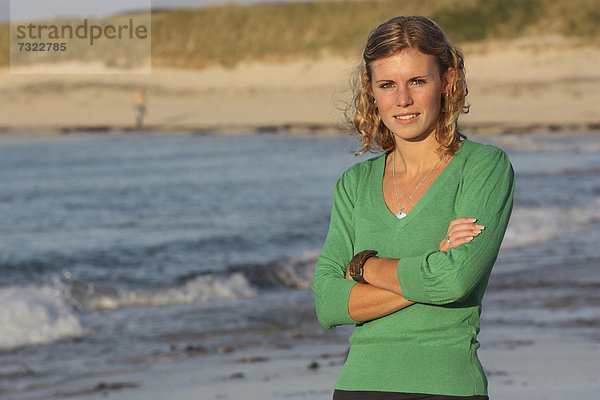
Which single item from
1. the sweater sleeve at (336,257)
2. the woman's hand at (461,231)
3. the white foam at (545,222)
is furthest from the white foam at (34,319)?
the woman's hand at (461,231)

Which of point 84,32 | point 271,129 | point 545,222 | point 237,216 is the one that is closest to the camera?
point 545,222

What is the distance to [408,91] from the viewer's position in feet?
8.66

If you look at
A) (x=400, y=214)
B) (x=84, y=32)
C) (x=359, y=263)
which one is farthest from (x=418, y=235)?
(x=84, y=32)

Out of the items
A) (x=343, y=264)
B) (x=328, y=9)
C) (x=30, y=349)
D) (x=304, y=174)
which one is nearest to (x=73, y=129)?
(x=304, y=174)

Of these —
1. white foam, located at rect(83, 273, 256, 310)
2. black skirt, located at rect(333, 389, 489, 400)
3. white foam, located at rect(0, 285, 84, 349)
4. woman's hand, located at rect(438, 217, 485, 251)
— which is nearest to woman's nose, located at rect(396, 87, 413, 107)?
woman's hand, located at rect(438, 217, 485, 251)

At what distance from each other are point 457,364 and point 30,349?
19.4ft

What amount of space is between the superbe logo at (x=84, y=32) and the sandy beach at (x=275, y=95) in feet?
24.6

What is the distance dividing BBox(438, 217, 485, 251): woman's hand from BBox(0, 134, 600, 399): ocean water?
2305mm

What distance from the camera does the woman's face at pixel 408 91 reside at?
2.61m

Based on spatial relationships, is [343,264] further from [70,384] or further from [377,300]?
[70,384]

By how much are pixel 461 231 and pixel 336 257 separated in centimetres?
43

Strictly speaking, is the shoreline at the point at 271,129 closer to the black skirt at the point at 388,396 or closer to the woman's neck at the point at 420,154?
the woman's neck at the point at 420,154

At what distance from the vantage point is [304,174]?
2175 centimetres

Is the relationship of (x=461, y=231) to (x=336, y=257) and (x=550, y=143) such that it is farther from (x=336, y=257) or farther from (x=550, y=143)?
(x=550, y=143)
